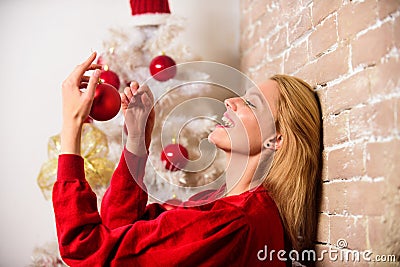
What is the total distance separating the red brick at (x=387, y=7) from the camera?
3.41 ft

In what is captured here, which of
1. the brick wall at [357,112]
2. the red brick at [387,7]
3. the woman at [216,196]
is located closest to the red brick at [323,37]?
the brick wall at [357,112]

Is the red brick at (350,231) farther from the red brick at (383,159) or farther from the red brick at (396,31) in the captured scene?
the red brick at (396,31)

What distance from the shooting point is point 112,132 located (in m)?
2.04

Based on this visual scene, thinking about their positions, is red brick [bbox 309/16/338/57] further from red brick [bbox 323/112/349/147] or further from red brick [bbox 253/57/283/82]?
red brick [bbox 253/57/283/82]

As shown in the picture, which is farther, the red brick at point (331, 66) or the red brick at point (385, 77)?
the red brick at point (331, 66)

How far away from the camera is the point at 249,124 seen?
1.44m

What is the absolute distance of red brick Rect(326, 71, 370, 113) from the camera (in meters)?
1.16

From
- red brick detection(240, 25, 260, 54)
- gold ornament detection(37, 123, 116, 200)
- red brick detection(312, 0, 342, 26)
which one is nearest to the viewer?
red brick detection(312, 0, 342, 26)

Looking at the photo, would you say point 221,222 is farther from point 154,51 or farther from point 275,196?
point 154,51

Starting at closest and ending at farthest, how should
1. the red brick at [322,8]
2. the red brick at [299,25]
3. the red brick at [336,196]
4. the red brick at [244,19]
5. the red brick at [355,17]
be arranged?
the red brick at [355,17]
the red brick at [336,196]
the red brick at [322,8]
the red brick at [299,25]
the red brick at [244,19]

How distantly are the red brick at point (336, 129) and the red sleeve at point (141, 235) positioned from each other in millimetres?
325

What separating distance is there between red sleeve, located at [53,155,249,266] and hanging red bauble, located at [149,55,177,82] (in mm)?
785

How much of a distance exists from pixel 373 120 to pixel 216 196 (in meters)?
0.59

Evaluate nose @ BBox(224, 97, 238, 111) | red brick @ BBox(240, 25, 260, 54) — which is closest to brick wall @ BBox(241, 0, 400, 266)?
nose @ BBox(224, 97, 238, 111)
